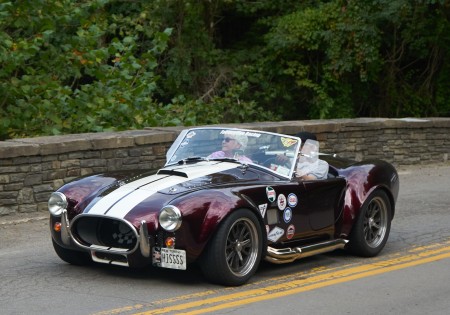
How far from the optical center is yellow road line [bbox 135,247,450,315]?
7055mm

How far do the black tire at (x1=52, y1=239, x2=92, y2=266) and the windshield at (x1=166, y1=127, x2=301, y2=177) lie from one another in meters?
1.30

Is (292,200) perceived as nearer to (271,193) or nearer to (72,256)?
(271,193)

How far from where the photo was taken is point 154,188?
25.9ft

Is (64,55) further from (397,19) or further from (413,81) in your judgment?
Answer: (413,81)

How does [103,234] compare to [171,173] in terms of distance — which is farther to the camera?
[171,173]

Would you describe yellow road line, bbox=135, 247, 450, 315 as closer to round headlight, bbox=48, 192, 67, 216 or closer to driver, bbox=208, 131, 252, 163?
driver, bbox=208, 131, 252, 163

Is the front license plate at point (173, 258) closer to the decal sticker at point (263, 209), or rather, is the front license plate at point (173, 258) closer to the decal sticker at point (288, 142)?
the decal sticker at point (263, 209)

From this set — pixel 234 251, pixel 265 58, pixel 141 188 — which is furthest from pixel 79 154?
pixel 265 58

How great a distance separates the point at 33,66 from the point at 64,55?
76 cm

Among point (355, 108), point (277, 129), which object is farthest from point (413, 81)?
point (277, 129)

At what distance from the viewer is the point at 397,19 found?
20484mm

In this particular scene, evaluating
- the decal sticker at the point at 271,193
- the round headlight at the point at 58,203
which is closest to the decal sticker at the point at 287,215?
the decal sticker at the point at 271,193

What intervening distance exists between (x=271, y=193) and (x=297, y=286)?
2.78 ft

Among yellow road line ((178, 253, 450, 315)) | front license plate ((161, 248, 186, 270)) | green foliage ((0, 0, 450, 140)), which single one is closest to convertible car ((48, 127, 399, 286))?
front license plate ((161, 248, 186, 270))
